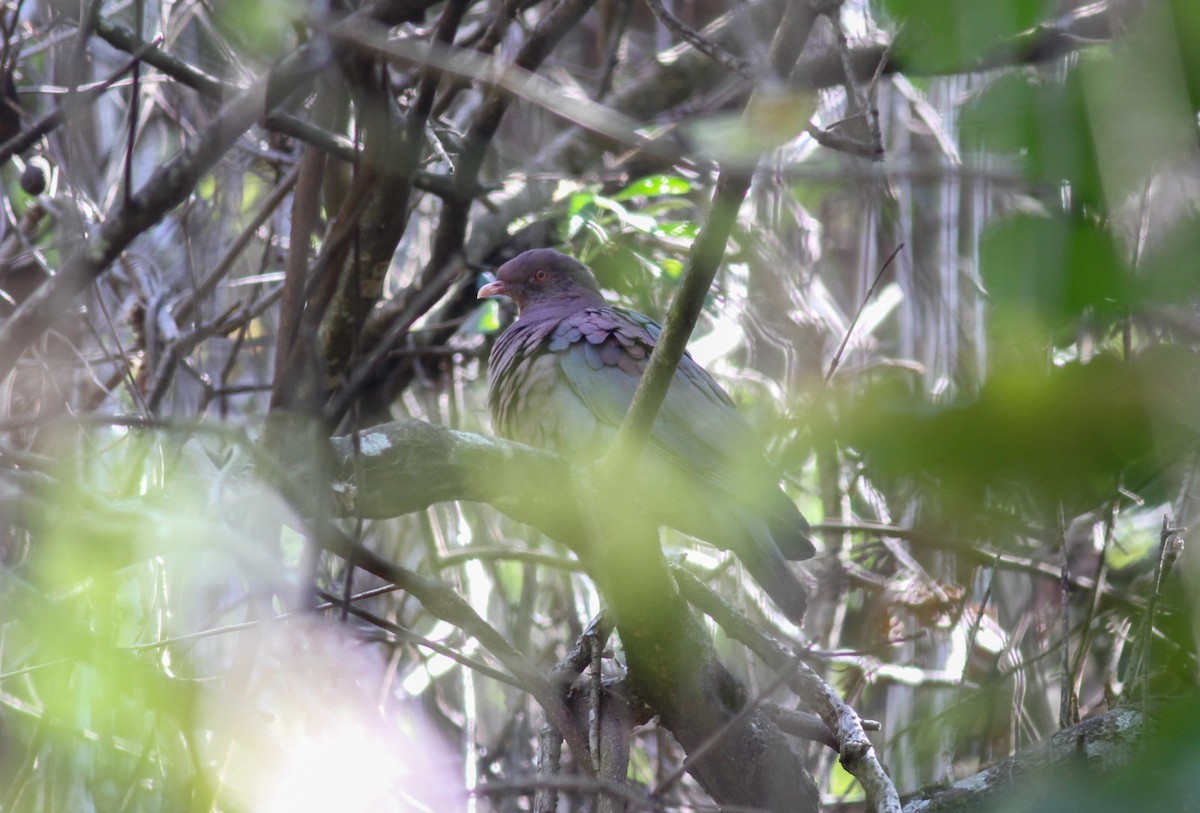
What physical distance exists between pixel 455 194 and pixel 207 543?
2322 millimetres

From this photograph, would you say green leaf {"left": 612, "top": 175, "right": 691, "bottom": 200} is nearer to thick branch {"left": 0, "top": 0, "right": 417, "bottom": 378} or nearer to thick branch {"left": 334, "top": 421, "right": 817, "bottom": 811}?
thick branch {"left": 0, "top": 0, "right": 417, "bottom": 378}

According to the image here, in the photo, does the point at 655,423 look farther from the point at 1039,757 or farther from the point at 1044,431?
the point at 1044,431

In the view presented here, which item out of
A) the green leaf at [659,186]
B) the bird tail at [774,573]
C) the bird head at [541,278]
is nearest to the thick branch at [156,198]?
the green leaf at [659,186]

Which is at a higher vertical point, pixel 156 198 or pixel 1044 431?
pixel 156 198

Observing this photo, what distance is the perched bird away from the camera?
3428mm

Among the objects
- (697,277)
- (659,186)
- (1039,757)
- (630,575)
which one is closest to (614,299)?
(659,186)

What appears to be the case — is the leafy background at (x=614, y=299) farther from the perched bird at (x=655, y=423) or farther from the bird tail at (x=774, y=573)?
the perched bird at (x=655, y=423)

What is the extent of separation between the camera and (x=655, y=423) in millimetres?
3660

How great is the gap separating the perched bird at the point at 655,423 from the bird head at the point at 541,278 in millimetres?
592

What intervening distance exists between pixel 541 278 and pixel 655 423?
122 centimetres

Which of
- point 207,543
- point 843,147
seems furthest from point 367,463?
point 843,147

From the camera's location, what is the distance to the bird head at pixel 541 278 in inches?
180

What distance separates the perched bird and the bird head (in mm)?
592

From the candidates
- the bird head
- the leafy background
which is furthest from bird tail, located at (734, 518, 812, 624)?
the bird head
